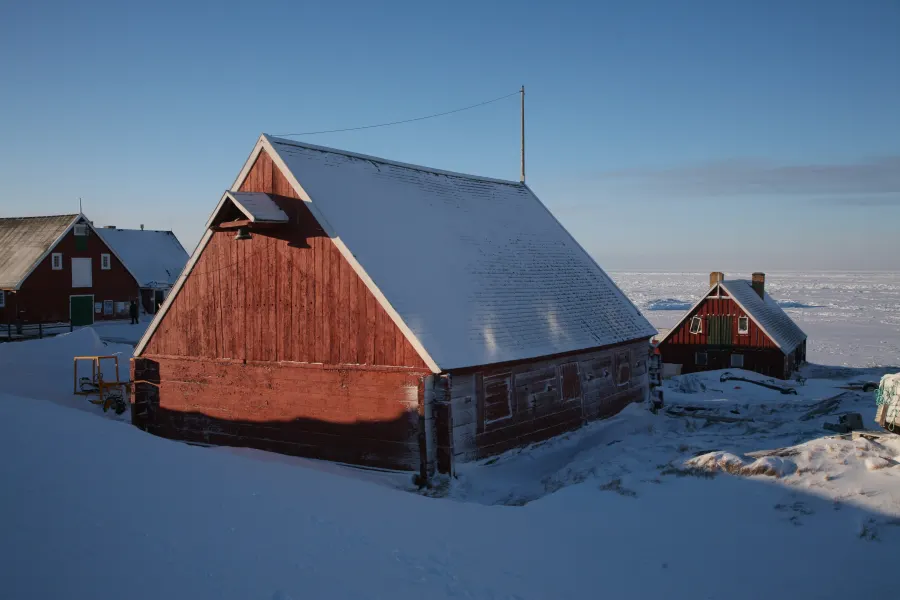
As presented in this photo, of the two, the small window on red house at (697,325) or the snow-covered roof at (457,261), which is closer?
the snow-covered roof at (457,261)

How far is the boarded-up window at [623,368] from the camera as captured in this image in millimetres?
22234

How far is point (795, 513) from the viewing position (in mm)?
10438

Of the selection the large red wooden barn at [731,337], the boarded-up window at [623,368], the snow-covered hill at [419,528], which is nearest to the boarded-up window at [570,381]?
the boarded-up window at [623,368]

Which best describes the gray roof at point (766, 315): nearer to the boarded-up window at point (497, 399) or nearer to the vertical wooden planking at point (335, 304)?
the boarded-up window at point (497, 399)

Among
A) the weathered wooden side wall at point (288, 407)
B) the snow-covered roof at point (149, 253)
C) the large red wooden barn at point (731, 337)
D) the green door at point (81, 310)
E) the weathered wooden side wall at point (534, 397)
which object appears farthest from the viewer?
the snow-covered roof at point (149, 253)

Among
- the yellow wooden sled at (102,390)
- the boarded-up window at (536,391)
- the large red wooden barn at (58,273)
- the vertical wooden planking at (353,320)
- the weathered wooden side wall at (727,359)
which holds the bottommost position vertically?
the weathered wooden side wall at (727,359)

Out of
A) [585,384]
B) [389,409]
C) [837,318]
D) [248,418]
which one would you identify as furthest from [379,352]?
[837,318]

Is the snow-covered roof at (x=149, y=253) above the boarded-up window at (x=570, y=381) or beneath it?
above

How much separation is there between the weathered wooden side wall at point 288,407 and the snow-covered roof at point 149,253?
1534 inches

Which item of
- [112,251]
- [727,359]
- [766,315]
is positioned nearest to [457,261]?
[727,359]

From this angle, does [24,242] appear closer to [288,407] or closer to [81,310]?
[81,310]

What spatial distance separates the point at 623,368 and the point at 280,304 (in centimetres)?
1124

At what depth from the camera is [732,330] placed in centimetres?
4388

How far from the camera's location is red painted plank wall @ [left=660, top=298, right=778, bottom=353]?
43062mm
